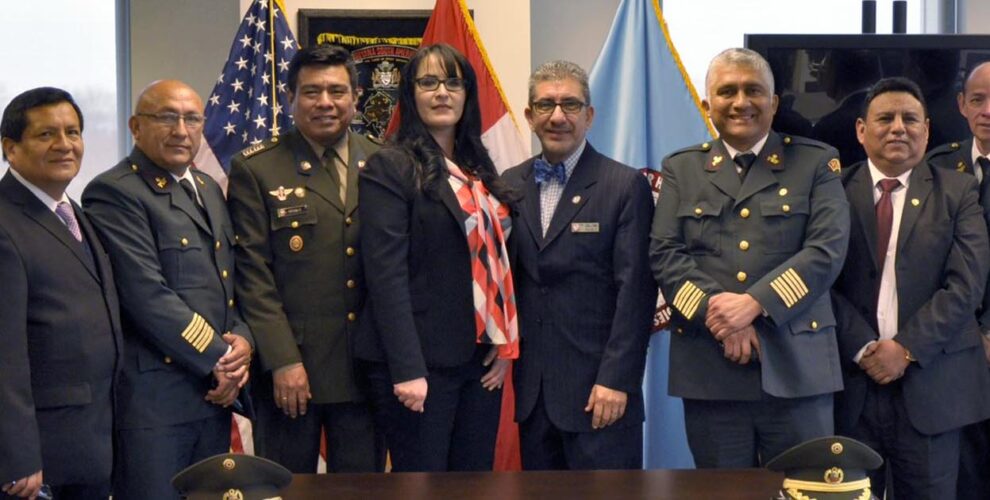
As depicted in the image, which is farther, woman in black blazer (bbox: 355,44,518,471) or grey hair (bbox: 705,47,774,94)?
grey hair (bbox: 705,47,774,94)

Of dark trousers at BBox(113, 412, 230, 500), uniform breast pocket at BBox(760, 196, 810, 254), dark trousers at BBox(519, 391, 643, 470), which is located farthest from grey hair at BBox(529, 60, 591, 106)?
dark trousers at BBox(113, 412, 230, 500)

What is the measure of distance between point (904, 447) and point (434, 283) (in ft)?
4.78

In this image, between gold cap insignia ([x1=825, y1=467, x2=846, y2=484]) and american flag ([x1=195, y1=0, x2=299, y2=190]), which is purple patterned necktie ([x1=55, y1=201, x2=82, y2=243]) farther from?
gold cap insignia ([x1=825, y1=467, x2=846, y2=484])

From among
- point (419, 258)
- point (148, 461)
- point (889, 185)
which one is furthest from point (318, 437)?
point (889, 185)

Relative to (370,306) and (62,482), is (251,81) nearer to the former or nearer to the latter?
(370,306)

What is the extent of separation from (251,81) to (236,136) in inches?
8.8

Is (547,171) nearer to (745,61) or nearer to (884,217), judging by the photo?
(745,61)

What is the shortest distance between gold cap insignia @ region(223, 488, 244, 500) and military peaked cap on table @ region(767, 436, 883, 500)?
87 cm

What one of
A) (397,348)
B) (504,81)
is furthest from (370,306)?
(504,81)

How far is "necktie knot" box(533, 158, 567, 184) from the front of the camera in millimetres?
3414

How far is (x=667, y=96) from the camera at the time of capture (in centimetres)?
457

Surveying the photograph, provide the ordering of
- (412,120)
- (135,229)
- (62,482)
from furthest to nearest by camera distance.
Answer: (412,120), (135,229), (62,482)

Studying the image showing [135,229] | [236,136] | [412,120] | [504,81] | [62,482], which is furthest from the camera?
[504,81]

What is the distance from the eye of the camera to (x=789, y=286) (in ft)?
10.3
